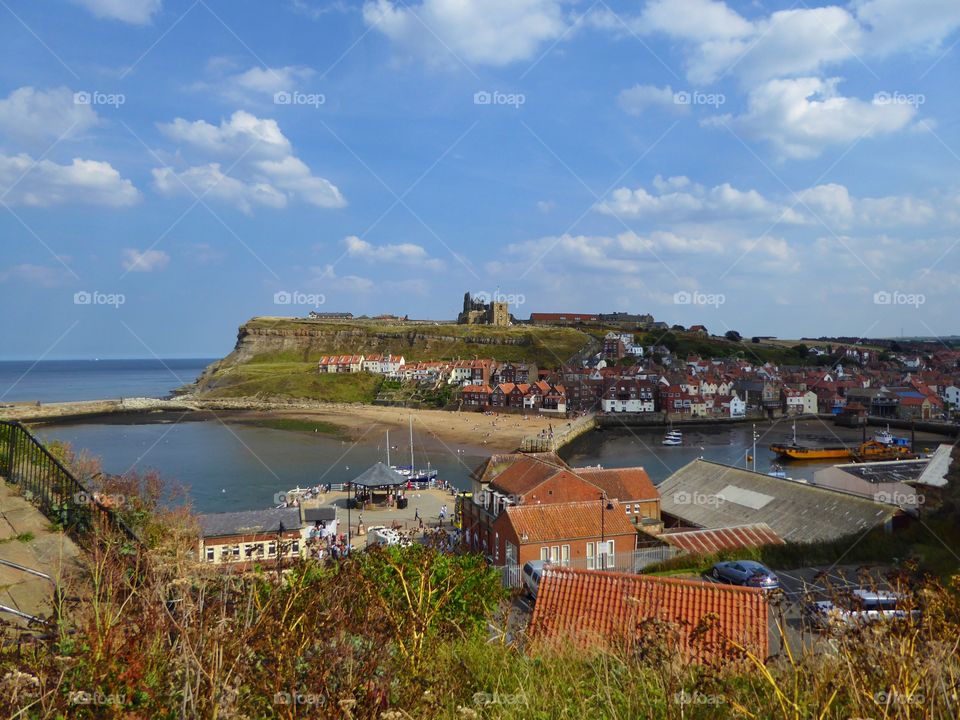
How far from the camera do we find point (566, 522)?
18406mm

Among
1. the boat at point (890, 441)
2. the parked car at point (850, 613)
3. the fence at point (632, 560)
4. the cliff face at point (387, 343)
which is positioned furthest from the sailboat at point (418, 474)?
the cliff face at point (387, 343)

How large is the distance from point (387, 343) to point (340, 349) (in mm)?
10446

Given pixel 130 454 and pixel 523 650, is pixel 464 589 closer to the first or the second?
pixel 523 650

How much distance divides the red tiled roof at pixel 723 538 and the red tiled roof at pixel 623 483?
4.91m

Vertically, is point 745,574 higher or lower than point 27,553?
lower

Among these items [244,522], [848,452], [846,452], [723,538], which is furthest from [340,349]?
[723,538]

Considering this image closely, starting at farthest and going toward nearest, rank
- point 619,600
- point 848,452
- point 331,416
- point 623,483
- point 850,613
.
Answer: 1. point 331,416
2. point 848,452
3. point 623,483
4. point 619,600
5. point 850,613

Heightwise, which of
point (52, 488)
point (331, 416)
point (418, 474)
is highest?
point (52, 488)

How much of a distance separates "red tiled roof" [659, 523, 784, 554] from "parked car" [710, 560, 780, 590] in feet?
10.9

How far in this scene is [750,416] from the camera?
80.0 metres

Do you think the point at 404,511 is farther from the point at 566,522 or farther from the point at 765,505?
the point at 765,505

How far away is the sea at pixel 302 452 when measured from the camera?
137ft

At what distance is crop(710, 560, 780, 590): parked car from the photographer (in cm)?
1306

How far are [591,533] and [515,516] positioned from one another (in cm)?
235
